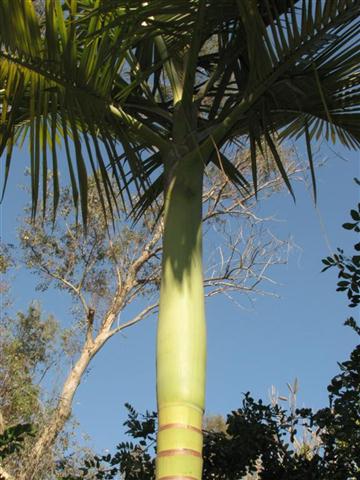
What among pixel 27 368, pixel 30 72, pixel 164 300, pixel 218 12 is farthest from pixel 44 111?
pixel 27 368

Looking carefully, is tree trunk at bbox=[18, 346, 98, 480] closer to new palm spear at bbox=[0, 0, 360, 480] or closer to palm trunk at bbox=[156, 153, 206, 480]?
new palm spear at bbox=[0, 0, 360, 480]

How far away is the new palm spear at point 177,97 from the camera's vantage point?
203 centimetres

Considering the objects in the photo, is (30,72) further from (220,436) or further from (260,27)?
(220,436)

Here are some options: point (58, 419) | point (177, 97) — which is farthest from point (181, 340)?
point (58, 419)

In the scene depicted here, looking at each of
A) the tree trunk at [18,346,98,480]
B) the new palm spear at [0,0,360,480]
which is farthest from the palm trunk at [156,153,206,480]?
the tree trunk at [18,346,98,480]

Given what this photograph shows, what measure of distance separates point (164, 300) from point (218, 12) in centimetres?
121

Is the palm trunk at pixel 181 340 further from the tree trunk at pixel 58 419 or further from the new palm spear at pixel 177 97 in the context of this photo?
the tree trunk at pixel 58 419

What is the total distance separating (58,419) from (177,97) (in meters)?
10.5

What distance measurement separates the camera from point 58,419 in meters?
12.2

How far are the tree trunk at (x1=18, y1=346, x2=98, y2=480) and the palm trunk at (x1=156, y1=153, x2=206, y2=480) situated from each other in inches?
410

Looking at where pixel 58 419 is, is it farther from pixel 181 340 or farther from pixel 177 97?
pixel 181 340

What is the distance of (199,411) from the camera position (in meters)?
2.00

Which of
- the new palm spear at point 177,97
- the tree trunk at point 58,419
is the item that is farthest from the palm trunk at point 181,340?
the tree trunk at point 58,419

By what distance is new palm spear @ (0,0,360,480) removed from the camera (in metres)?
2.03
